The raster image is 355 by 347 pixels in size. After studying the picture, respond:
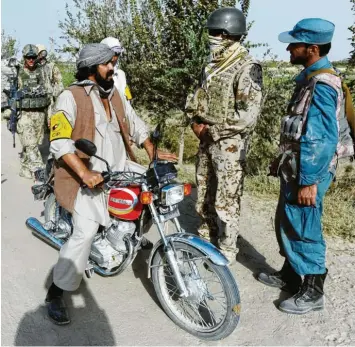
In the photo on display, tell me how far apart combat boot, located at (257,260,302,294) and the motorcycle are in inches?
21.4

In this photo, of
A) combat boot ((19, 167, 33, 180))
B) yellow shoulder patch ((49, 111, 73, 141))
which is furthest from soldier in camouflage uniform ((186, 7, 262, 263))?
combat boot ((19, 167, 33, 180))

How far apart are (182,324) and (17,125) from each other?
470 cm

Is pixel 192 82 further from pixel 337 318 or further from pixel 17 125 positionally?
pixel 337 318

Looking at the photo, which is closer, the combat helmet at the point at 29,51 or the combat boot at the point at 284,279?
the combat boot at the point at 284,279

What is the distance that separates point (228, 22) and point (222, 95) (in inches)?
23.1

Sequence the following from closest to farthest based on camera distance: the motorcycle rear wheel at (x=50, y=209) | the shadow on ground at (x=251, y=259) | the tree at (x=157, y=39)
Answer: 1. the shadow on ground at (x=251, y=259)
2. the motorcycle rear wheel at (x=50, y=209)
3. the tree at (x=157, y=39)

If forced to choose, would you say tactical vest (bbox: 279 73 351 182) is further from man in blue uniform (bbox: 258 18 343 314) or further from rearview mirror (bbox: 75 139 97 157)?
rearview mirror (bbox: 75 139 97 157)

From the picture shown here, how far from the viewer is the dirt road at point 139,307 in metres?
2.94

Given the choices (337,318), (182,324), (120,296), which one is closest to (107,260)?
(120,296)

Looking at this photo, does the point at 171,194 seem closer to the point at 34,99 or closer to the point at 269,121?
the point at 269,121

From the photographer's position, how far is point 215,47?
11.7 ft

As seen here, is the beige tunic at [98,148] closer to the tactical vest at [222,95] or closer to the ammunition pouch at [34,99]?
the tactical vest at [222,95]

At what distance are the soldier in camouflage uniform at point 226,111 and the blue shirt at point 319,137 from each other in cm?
77

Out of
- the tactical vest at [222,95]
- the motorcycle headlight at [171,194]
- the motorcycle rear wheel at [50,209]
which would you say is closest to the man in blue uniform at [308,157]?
the tactical vest at [222,95]
